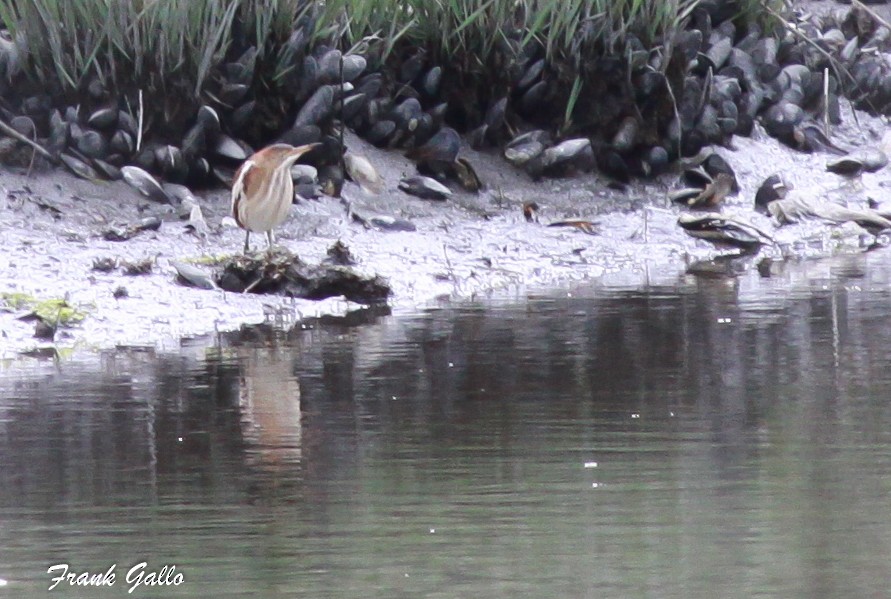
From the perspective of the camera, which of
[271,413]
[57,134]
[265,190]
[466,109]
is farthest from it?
[466,109]

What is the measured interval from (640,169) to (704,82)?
64 cm

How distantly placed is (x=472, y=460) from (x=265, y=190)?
3008mm

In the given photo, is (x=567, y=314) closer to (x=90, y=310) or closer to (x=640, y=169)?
(x=90, y=310)

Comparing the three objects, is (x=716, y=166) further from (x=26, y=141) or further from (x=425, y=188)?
(x=26, y=141)

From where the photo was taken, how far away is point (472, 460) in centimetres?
401

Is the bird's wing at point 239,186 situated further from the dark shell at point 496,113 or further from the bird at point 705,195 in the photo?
the bird at point 705,195

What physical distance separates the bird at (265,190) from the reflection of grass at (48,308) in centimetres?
95

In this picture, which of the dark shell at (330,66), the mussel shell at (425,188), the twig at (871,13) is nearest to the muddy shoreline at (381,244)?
the mussel shell at (425,188)

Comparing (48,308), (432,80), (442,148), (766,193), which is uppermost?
(432,80)

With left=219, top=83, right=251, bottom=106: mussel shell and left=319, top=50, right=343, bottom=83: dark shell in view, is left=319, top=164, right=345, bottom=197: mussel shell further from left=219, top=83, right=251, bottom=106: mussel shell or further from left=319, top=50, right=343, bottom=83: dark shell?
left=219, top=83, right=251, bottom=106: mussel shell

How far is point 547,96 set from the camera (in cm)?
869

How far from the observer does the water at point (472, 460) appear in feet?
10.3

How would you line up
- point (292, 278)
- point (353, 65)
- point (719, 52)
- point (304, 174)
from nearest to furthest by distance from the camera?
1. point (292, 278)
2. point (304, 174)
3. point (353, 65)
4. point (719, 52)

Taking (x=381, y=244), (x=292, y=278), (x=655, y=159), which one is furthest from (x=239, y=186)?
(x=655, y=159)
